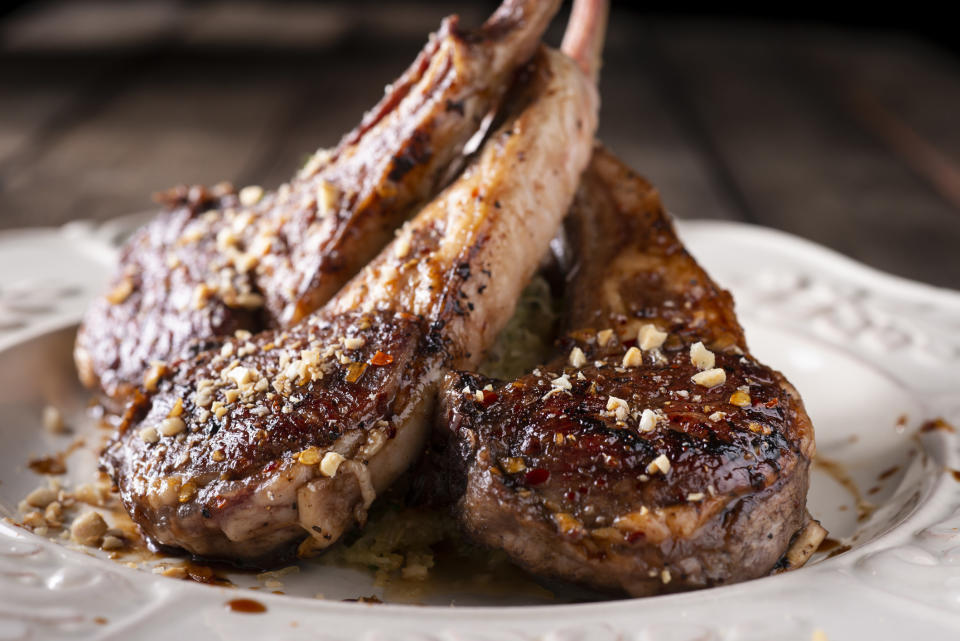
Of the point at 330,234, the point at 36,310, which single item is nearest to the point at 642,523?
the point at 330,234

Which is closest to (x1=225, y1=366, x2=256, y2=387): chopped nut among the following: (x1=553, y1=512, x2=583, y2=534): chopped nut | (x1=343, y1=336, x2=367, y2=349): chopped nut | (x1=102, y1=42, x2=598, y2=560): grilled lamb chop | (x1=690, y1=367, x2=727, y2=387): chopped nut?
(x1=102, y1=42, x2=598, y2=560): grilled lamb chop

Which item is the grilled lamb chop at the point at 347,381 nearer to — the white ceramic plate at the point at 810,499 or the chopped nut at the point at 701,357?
the white ceramic plate at the point at 810,499

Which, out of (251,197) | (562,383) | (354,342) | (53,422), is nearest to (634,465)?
(562,383)

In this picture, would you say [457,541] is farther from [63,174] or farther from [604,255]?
[63,174]

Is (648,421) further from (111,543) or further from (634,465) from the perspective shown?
(111,543)

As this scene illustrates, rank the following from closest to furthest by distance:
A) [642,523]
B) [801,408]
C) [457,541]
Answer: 1. [642,523]
2. [801,408]
3. [457,541]

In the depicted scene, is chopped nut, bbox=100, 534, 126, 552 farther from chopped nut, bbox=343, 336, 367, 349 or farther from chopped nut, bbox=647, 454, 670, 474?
chopped nut, bbox=647, 454, 670, 474

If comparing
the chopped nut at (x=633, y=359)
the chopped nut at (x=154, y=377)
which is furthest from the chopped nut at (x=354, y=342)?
the chopped nut at (x=633, y=359)

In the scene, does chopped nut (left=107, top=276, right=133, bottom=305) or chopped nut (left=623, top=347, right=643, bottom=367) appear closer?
chopped nut (left=623, top=347, right=643, bottom=367)
